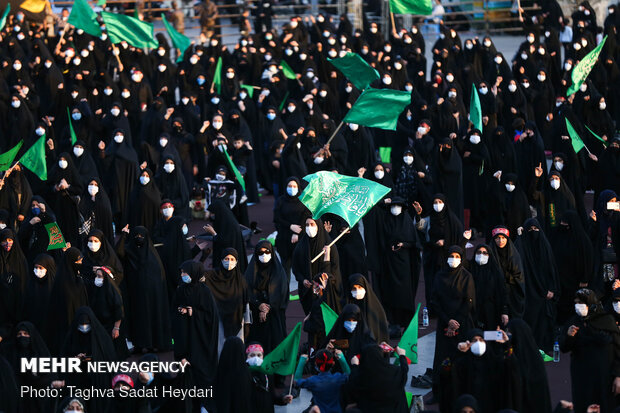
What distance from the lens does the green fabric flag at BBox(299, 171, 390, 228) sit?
11039 millimetres

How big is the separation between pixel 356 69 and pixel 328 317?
6.62 metres


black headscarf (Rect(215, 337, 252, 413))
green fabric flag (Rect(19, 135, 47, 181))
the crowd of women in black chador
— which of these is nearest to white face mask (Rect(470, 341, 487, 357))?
the crowd of women in black chador

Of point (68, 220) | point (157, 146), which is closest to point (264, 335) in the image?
point (68, 220)

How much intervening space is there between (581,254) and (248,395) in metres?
3.99

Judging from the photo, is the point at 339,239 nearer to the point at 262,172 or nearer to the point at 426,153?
the point at 426,153

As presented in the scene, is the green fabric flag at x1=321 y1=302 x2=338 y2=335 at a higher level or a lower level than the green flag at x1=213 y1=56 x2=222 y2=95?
higher

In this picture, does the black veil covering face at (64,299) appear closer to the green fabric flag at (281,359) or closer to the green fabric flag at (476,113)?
the green fabric flag at (281,359)

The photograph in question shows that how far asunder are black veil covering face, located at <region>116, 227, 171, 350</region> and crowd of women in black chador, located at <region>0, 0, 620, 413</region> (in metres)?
0.02

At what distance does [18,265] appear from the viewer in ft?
36.2

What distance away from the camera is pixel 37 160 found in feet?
44.1

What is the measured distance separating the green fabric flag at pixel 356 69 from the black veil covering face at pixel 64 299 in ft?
19.9

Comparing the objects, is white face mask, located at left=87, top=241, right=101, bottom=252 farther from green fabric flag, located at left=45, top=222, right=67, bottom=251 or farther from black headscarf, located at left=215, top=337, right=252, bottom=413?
black headscarf, located at left=215, top=337, right=252, bottom=413

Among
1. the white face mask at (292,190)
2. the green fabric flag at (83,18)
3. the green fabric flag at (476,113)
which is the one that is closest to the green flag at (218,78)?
the green fabric flag at (83,18)

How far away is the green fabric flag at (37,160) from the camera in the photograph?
43.8ft
